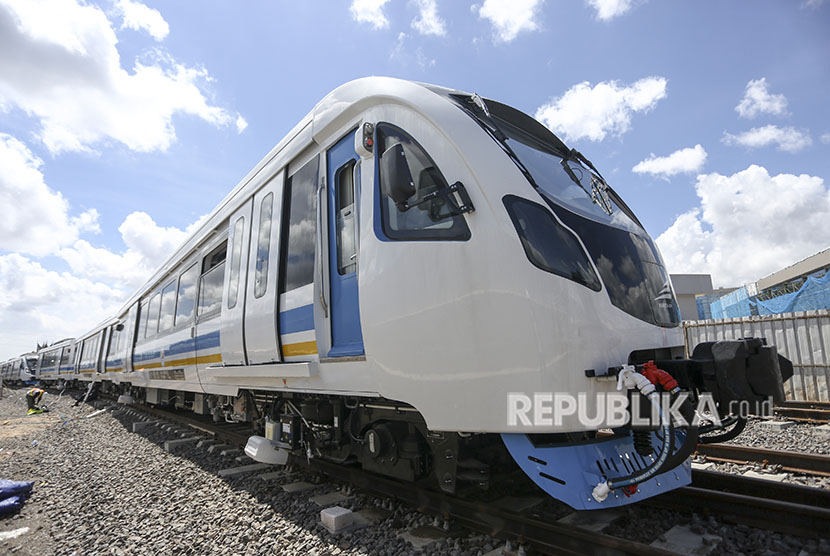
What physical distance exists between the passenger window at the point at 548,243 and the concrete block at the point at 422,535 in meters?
2.07

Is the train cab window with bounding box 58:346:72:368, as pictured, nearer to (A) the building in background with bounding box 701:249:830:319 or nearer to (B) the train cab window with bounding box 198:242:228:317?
(B) the train cab window with bounding box 198:242:228:317

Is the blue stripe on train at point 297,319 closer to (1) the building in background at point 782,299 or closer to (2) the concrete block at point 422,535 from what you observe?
(2) the concrete block at point 422,535

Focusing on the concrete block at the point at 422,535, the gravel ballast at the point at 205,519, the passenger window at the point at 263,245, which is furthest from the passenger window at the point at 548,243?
the passenger window at the point at 263,245

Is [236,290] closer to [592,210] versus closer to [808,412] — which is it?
[592,210]

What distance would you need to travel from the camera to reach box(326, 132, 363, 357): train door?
11.9 feet

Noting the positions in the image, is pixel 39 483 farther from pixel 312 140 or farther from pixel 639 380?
pixel 639 380

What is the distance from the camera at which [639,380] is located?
2.65 meters

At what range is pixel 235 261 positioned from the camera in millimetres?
5645

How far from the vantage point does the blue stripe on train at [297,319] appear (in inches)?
155

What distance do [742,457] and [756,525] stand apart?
2.08 metres

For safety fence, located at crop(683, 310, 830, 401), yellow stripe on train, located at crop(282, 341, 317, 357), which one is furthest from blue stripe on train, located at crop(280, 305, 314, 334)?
safety fence, located at crop(683, 310, 830, 401)

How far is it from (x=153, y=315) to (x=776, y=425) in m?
11.6

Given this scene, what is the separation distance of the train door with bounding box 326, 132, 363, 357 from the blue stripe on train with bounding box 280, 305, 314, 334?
23 cm

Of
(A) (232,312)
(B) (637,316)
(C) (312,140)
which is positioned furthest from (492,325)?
(A) (232,312)
